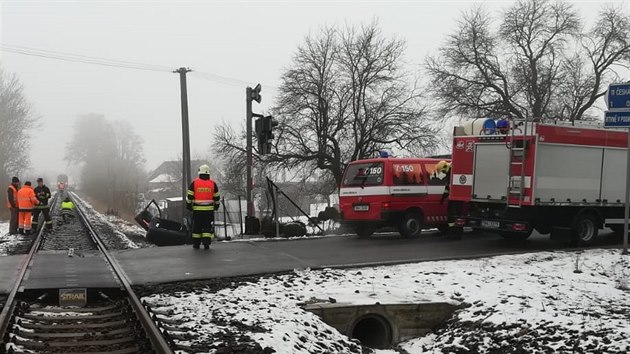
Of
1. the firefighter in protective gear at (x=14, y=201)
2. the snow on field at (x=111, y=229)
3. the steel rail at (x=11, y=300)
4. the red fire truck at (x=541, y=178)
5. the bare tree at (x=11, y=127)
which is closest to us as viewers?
the steel rail at (x=11, y=300)

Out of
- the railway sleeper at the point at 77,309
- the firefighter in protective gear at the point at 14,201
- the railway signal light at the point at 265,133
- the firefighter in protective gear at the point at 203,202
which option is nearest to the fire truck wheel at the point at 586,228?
the railway signal light at the point at 265,133

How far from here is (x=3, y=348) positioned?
17.2ft

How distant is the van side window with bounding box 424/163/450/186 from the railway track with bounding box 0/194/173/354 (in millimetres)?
8629

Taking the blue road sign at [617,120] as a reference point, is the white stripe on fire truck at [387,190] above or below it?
below

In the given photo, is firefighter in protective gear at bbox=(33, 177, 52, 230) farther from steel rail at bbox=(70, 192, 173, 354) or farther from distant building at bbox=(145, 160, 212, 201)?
distant building at bbox=(145, 160, 212, 201)

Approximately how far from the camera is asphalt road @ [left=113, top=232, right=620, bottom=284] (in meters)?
9.69

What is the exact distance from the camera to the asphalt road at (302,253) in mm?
9688

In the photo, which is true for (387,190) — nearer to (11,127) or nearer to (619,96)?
(619,96)

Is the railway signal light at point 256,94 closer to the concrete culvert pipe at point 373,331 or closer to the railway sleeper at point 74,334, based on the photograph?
the concrete culvert pipe at point 373,331

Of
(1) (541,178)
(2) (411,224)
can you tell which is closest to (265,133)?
(2) (411,224)

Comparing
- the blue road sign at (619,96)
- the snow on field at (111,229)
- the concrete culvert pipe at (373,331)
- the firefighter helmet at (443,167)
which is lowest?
the snow on field at (111,229)

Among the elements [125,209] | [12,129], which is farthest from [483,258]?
[12,129]

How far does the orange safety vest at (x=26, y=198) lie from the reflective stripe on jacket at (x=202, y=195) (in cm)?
934

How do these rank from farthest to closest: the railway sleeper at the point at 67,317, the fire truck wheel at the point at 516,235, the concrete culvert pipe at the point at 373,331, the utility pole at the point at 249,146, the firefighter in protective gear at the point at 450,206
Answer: the utility pole at the point at 249,146
the firefighter in protective gear at the point at 450,206
the fire truck wheel at the point at 516,235
the concrete culvert pipe at the point at 373,331
the railway sleeper at the point at 67,317
